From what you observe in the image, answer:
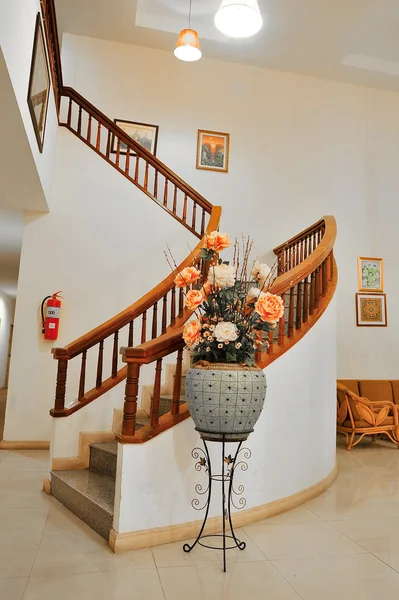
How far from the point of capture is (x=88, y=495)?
9.18 feet

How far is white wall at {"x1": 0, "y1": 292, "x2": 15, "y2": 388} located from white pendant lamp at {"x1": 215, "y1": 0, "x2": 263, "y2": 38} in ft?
31.3

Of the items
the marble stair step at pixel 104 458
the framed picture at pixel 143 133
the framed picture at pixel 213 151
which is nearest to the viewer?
the marble stair step at pixel 104 458

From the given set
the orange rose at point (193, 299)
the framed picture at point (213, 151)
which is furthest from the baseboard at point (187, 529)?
the framed picture at point (213, 151)

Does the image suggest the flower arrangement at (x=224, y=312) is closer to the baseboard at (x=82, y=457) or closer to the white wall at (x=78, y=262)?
the baseboard at (x=82, y=457)

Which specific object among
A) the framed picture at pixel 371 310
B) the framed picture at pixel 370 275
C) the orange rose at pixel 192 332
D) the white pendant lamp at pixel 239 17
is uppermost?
the white pendant lamp at pixel 239 17

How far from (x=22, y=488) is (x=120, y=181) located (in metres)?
3.31

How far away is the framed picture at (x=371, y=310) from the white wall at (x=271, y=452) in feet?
10.6

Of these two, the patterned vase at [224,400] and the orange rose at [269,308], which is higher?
the orange rose at [269,308]

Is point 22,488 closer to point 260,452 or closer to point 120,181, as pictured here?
point 260,452

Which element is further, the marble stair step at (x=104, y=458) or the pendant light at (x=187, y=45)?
the pendant light at (x=187, y=45)

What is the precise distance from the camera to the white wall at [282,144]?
21.0ft

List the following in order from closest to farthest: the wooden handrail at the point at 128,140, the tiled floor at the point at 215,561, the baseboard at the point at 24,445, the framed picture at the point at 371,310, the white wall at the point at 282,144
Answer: the tiled floor at the point at 215,561
the baseboard at the point at 24,445
the wooden handrail at the point at 128,140
the white wall at the point at 282,144
the framed picture at the point at 371,310

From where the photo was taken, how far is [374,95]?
738cm

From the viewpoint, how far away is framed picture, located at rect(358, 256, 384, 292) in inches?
269
